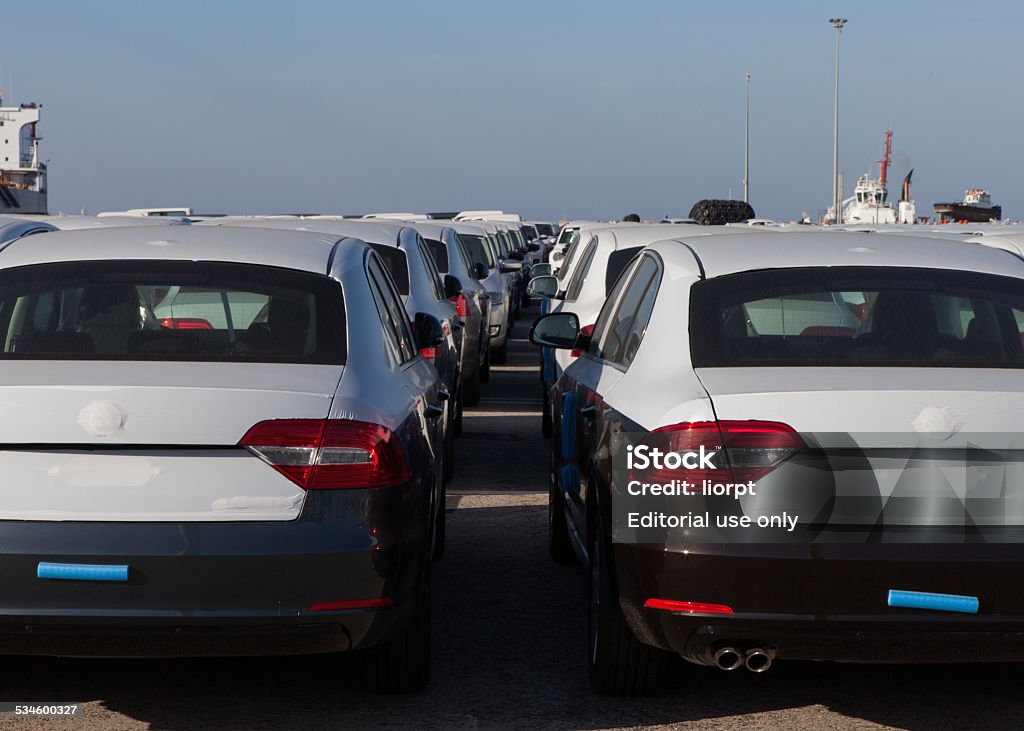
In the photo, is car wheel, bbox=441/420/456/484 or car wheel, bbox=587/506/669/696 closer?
Result: car wheel, bbox=587/506/669/696

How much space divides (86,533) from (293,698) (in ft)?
4.25

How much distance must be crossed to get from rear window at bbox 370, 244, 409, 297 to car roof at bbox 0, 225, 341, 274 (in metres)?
5.23

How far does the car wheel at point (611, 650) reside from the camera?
5383 mm

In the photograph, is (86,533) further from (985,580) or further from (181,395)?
(985,580)

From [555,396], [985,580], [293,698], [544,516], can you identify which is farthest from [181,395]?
[544,516]

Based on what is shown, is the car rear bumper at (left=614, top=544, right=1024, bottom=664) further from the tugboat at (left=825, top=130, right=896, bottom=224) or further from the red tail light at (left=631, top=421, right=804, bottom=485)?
the tugboat at (left=825, top=130, right=896, bottom=224)

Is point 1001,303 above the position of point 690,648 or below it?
above

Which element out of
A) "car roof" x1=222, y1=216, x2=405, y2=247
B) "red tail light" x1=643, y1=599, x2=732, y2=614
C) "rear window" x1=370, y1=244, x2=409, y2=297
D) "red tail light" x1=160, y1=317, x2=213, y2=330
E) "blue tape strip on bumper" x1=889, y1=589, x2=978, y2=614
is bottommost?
"red tail light" x1=643, y1=599, x2=732, y2=614

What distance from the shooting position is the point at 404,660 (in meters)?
5.56

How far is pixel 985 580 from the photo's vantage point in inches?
185

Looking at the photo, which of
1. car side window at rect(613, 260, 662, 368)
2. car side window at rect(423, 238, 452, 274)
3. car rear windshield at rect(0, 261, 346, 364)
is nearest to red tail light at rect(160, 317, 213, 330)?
car rear windshield at rect(0, 261, 346, 364)

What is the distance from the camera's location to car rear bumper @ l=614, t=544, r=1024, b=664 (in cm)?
470

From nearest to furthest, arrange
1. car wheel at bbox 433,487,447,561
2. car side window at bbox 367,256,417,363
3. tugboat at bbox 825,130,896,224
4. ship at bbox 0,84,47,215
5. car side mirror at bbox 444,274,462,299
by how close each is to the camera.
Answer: car side window at bbox 367,256,417,363 → car wheel at bbox 433,487,447,561 → car side mirror at bbox 444,274,462,299 → ship at bbox 0,84,47,215 → tugboat at bbox 825,130,896,224

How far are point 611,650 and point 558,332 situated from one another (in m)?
2.12
